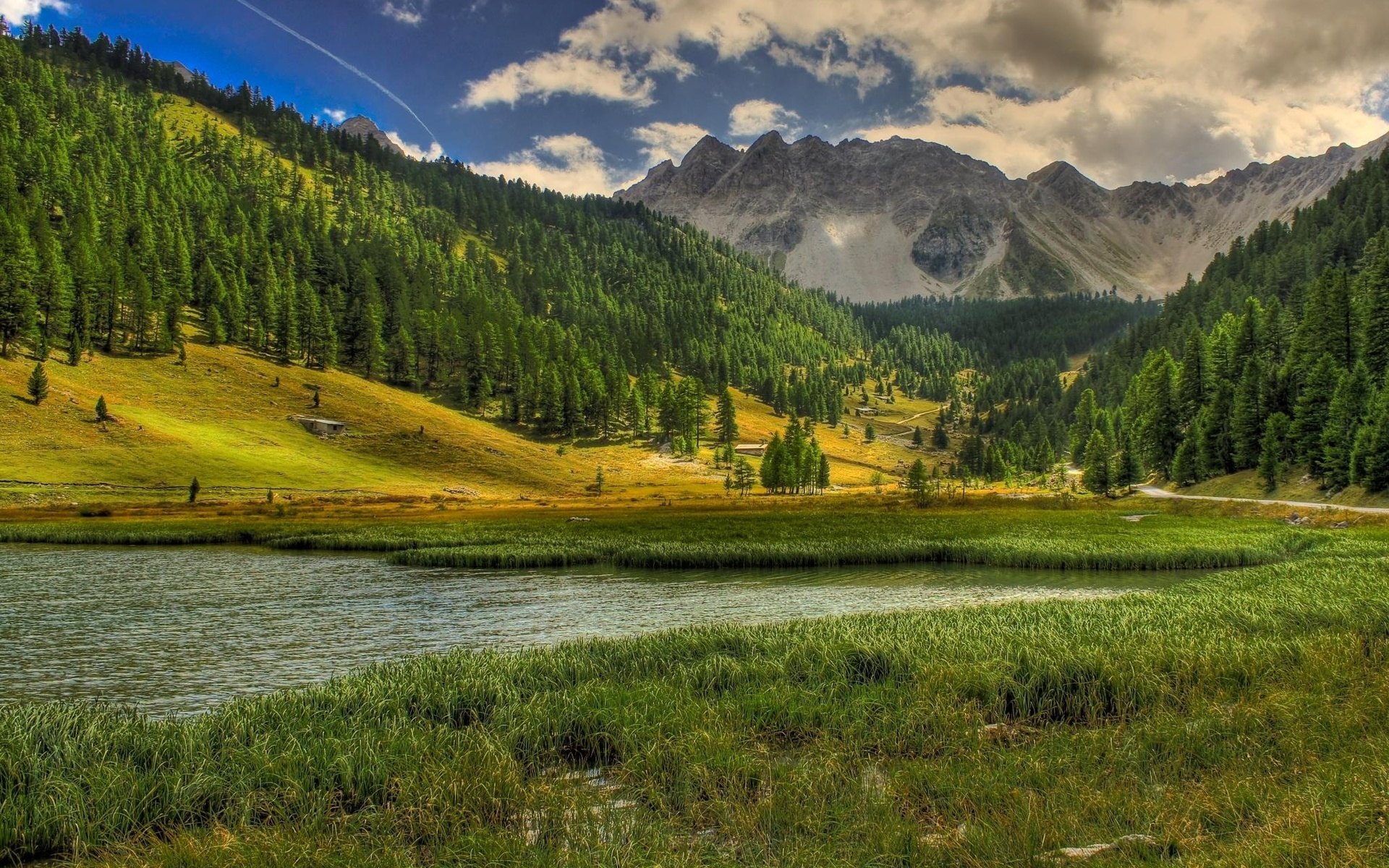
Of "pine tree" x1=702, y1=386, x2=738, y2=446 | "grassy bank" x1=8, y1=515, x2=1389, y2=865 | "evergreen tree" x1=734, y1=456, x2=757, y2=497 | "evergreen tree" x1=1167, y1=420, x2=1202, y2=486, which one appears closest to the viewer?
"grassy bank" x1=8, y1=515, x2=1389, y2=865

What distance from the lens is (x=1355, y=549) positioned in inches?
1454

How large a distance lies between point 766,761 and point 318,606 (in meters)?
28.3

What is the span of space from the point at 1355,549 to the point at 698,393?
13071cm

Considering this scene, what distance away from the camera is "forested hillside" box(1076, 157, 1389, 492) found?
6650cm

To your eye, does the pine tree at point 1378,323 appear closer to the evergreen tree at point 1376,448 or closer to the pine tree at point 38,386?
the evergreen tree at point 1376,448

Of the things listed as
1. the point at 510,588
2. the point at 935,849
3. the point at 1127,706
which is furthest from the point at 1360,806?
the point at 510,588

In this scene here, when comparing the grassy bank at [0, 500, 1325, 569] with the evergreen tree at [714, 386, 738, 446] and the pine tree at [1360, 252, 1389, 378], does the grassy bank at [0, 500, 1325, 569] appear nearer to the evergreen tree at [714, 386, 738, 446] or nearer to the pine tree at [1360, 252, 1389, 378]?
the pine tree at [1360, 252, 1389, 378]

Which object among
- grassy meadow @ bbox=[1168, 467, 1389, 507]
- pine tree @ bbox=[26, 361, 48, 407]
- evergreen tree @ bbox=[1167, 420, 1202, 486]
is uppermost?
pine tree @ bbox=[26, 361, 48, 407]

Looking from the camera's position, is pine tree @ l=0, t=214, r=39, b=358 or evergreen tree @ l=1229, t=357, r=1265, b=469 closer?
evergreen tree @ l=1229, t=357, r=1265, b=469

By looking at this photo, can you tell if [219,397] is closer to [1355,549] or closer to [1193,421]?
[1355,549]

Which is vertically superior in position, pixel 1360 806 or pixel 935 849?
pixel 1360 806

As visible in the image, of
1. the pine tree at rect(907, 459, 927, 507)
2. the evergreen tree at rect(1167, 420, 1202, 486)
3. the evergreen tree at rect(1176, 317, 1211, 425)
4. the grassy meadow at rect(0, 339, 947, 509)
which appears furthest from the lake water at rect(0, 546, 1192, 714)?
the evergreen tree at rect(1176, 317, 1211, 425)

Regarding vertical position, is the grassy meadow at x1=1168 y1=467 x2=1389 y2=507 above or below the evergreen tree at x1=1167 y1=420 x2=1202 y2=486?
below

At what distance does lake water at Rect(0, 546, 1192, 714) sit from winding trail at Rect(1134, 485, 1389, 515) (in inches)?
1133
